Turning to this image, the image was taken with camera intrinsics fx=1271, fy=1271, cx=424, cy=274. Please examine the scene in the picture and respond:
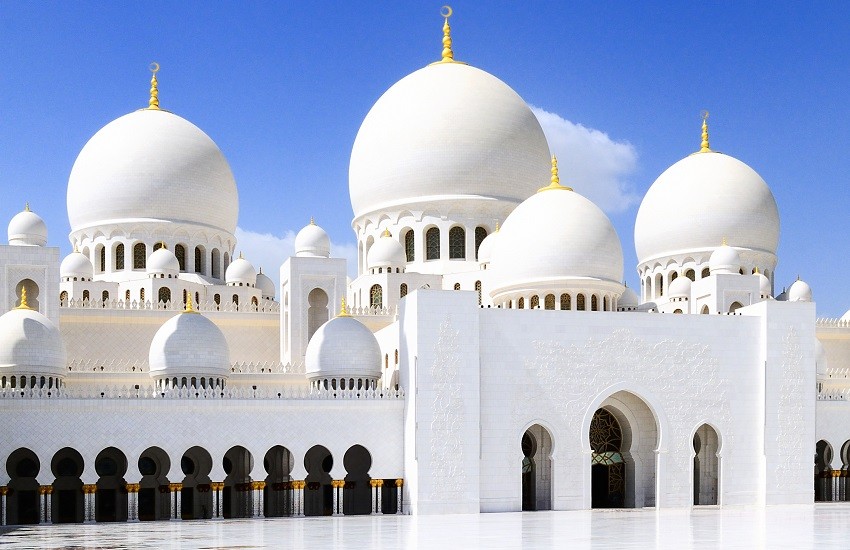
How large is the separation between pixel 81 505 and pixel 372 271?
324 inches

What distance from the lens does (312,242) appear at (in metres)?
25.8

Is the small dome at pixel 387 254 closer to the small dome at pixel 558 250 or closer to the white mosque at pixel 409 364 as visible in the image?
the white mosque at pixel 409 364

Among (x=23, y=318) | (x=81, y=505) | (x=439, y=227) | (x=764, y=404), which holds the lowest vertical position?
(x=81, y=505)

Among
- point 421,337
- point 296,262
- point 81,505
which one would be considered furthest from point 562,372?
point 81,505

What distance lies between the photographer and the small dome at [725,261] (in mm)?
27125

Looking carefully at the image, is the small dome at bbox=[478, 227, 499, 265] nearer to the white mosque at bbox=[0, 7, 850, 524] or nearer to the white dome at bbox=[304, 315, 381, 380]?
the white mosque at bbox=[0, 7, 850, 524]

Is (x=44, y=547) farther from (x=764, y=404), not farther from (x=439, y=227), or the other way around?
(x=439, y=227)

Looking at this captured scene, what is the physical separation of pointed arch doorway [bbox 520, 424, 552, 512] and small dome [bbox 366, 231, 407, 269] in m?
5.97

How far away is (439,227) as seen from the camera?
27.4 metres

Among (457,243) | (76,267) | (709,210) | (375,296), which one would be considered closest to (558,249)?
(457,243)

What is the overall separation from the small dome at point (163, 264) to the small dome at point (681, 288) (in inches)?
431

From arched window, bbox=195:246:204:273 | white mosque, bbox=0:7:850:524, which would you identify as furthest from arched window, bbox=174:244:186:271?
arched window, bbox=195:246:204:273

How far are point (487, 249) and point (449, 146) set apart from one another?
104 inches

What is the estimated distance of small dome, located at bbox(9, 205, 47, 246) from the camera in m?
24.2
